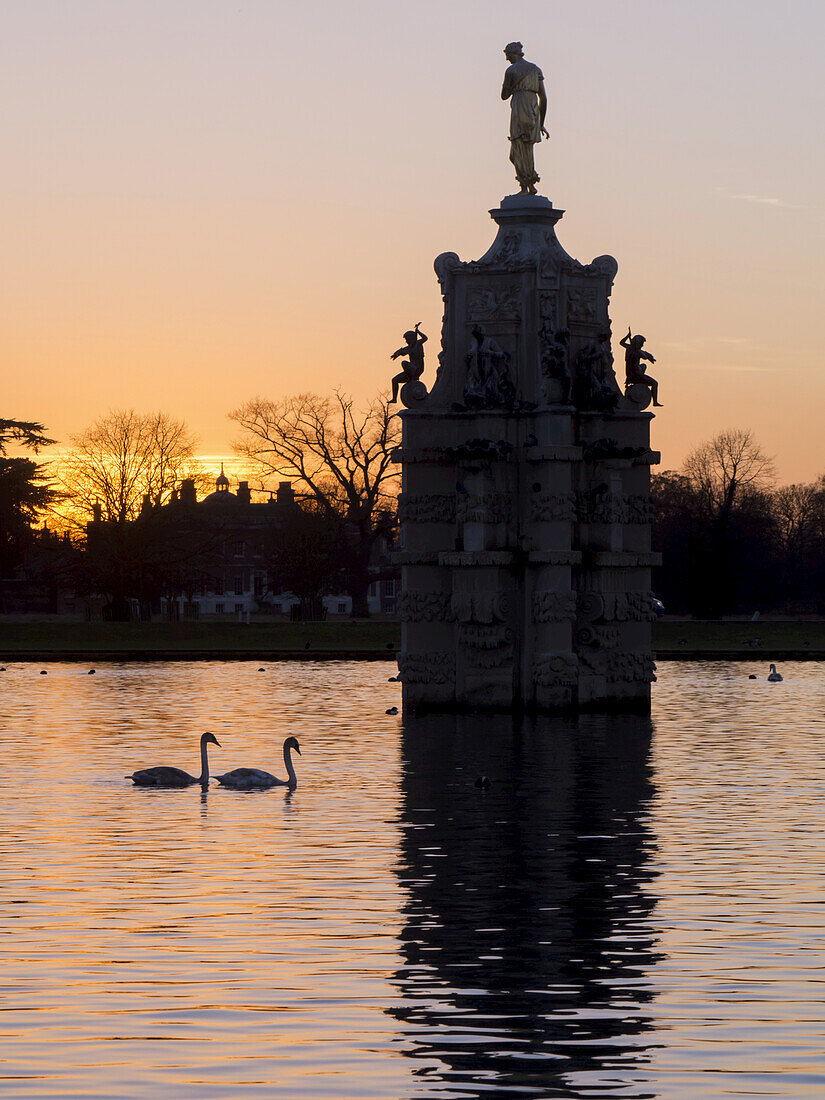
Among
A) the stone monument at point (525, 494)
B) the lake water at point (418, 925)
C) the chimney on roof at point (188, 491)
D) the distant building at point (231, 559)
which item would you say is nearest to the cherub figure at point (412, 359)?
the stone monument at point (525, 494)

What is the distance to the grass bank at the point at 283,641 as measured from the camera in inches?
2584

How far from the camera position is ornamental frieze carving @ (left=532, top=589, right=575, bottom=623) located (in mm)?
38250

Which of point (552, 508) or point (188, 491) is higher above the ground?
point (188, 491)

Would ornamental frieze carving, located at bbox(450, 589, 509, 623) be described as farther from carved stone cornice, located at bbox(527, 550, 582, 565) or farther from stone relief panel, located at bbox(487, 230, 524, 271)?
stone relief panel, located at bbox(487, 230, 524, 271)

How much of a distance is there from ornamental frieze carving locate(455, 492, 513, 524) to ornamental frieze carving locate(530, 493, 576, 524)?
2.19 ft

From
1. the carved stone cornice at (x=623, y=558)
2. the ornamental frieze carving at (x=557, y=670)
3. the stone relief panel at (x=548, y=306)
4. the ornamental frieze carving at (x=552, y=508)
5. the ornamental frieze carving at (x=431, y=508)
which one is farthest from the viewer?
the ornamental frieze carving at (x=431, y=508)

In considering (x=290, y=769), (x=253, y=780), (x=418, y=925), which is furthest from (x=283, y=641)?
(x=418, y=925)

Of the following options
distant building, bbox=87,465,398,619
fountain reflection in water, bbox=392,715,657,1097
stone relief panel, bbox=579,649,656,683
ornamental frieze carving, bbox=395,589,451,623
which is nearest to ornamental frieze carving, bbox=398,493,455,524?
ornamental frieze carving, bbox=395,589,451,623

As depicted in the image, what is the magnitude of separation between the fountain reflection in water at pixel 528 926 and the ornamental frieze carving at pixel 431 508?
38.4ft

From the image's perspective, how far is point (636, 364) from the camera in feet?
132

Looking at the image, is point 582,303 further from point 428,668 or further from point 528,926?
point 528,926

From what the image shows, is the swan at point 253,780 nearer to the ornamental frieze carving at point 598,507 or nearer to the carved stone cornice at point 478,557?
the carved stone cornice at point 478,557

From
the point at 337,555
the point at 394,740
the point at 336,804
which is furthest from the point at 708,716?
the point at 337,555

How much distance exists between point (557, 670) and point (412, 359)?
280 inches
